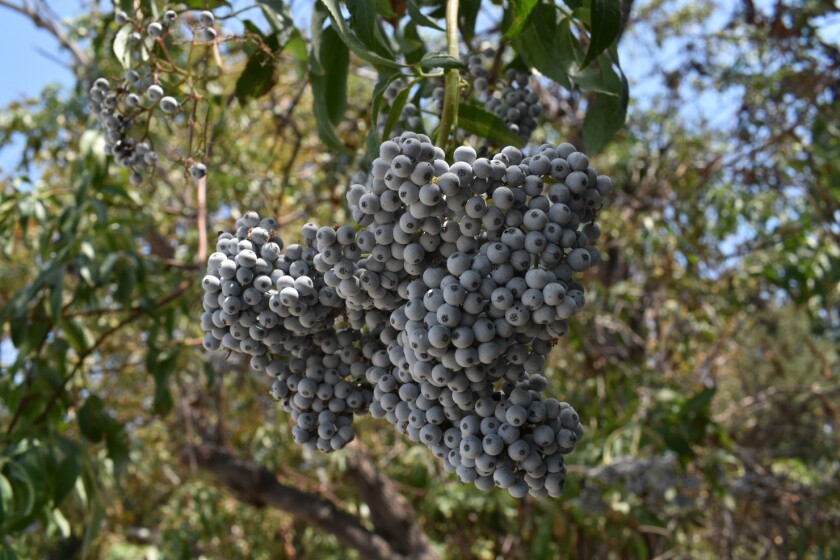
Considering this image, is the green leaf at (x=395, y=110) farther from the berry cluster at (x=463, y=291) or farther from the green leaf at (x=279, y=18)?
the green leaf at (x=279, y=18)

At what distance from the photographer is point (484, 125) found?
137cm

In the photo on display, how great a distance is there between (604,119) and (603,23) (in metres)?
0.25

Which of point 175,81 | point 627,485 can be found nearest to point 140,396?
point 627,485

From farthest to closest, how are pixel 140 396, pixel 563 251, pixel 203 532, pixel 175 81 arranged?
pixel 140 396 < pixel 203 532 < pixel 175 81 < pixel 563 251

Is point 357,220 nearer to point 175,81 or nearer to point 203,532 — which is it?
point 175,81

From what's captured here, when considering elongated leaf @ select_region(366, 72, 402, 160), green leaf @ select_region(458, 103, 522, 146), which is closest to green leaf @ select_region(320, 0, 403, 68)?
elongated leaf @ select_region(366, 72, 402, 160)

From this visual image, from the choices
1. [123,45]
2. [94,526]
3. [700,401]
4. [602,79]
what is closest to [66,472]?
[94,526]

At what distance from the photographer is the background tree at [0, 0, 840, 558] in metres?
2.25

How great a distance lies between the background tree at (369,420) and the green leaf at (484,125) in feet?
0.68

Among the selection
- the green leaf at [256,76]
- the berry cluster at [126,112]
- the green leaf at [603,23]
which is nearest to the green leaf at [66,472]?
the berry cluster at [126,112]

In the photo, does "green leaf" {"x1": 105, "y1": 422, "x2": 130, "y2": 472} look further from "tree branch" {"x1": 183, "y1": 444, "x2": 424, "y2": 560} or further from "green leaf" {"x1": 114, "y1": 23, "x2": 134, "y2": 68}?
"tree branch" {"x1": 183, "y1": 444, "x2": 424, "y2": 560}

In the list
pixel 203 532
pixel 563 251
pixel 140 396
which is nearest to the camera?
pixel 563 251

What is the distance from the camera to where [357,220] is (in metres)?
Result: 1.02

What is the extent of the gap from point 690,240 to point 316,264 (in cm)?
352
